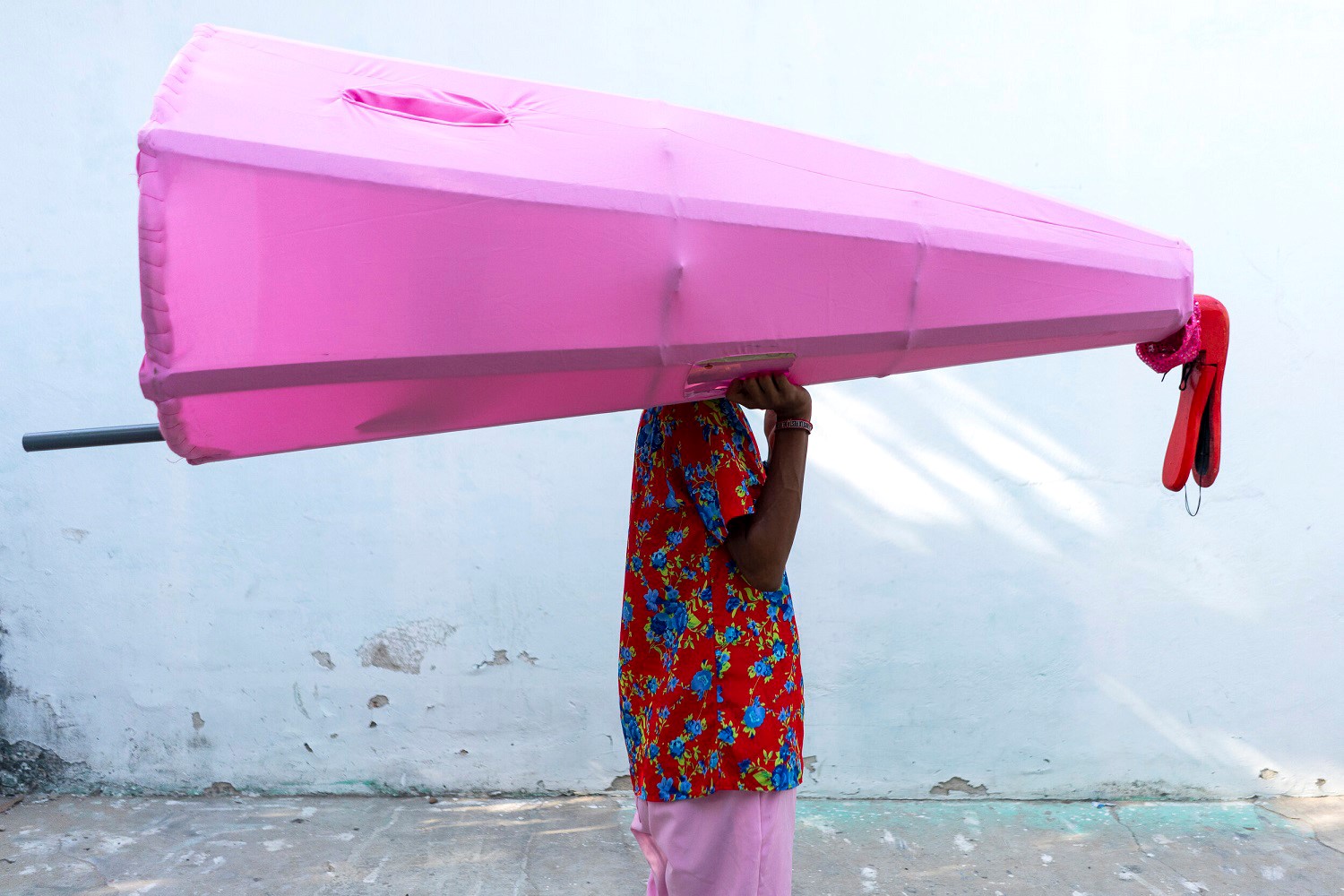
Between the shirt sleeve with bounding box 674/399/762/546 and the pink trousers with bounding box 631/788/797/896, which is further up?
the shirt sleeve with bounding box 674/399/762/546

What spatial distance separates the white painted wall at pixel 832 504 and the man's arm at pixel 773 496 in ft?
4.89

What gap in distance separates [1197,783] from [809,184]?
8.57 feet

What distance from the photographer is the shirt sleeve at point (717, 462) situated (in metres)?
1.53

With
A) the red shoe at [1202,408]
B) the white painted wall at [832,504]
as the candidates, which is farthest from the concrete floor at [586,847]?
the red shoe at [1202,408]

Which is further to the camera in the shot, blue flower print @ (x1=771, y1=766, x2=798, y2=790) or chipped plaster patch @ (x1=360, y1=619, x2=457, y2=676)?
chipped plaster patch @ (x1=360, y1=619, x2=457, y2=676)

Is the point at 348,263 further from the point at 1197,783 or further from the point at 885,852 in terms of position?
the point at 1197,783

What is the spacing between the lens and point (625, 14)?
293 centimetres

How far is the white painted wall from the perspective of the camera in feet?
9.66

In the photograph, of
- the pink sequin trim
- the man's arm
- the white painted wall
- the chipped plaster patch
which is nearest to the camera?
the man's arm

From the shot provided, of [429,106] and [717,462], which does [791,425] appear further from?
[429,106]

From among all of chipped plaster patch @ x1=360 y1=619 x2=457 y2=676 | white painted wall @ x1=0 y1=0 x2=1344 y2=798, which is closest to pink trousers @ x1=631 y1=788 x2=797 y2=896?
white painted wall @ x1=0 y1=0 x2=1344 y2=798

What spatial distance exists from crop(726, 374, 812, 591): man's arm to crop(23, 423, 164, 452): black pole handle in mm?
881

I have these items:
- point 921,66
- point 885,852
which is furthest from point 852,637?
point 921,66

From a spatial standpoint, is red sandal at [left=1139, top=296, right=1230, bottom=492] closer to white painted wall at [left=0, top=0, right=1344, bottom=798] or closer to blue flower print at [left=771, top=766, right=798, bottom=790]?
blue flower print at [left=771, top=766, right=798, bottom=790]
